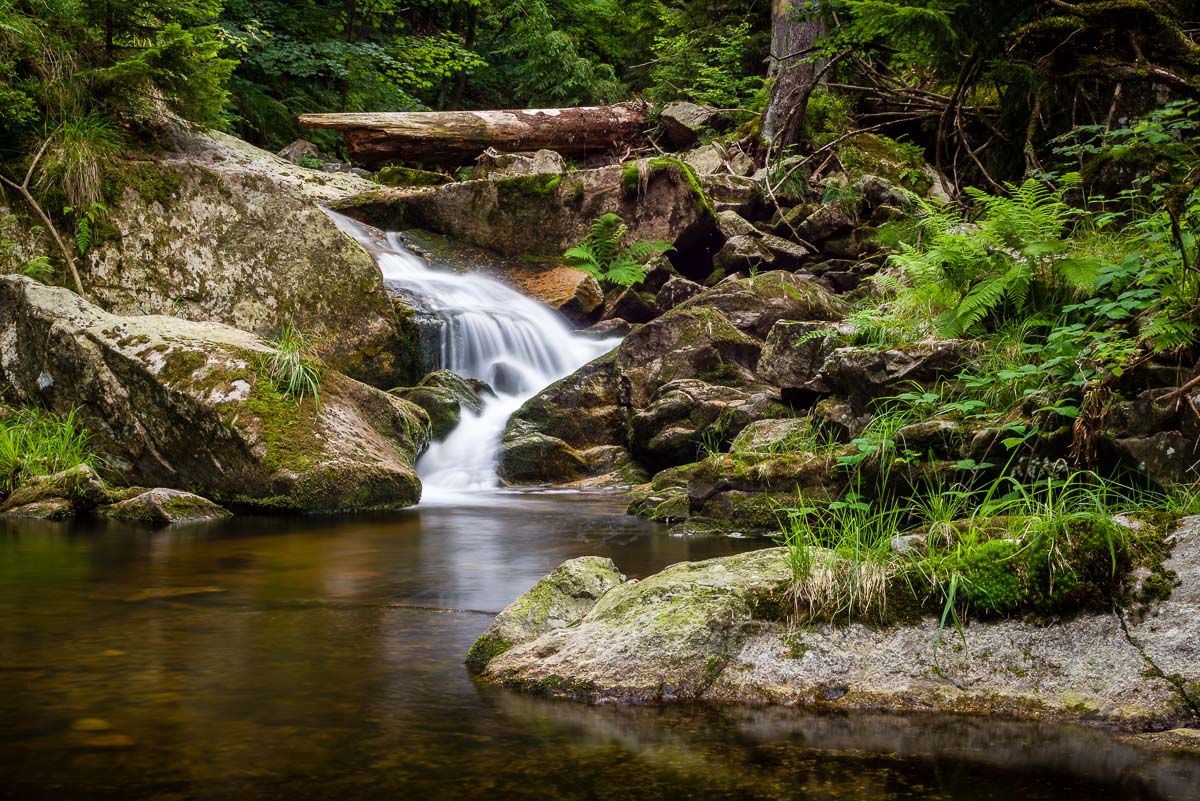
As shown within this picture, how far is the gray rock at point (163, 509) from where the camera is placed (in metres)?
7.57

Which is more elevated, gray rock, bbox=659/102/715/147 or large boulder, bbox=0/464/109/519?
gray rock, bbox=659/102/715/147

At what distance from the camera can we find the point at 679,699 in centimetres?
314

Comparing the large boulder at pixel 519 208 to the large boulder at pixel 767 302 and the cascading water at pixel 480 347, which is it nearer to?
the cascading water at pixel 480 347

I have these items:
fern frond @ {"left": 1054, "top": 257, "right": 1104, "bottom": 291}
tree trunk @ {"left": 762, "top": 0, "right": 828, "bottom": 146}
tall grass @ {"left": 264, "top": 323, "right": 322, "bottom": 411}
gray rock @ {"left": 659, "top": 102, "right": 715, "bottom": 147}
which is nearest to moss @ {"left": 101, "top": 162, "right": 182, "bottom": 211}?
tall grass @ {"left": 264, "top": 323, "right": 322, "bottom": 411}

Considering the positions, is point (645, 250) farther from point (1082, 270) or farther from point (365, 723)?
point (365, 723)

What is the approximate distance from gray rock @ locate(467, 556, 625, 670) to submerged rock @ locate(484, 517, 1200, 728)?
0.44 feet

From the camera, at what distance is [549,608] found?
3.82 metres

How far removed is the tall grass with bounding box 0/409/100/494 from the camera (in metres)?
8.21

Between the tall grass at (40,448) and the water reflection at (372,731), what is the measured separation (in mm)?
3767

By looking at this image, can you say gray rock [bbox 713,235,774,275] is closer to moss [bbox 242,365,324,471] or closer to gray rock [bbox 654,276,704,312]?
gray rock [bbox 654,276,704,312]

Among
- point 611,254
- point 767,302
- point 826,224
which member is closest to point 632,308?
point 611,254

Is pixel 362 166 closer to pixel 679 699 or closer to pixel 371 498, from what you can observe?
pixel 371 498

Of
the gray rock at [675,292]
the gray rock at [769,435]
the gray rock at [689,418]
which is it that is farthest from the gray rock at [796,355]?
the gray rock at [675,292]

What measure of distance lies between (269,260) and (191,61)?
2.83m
